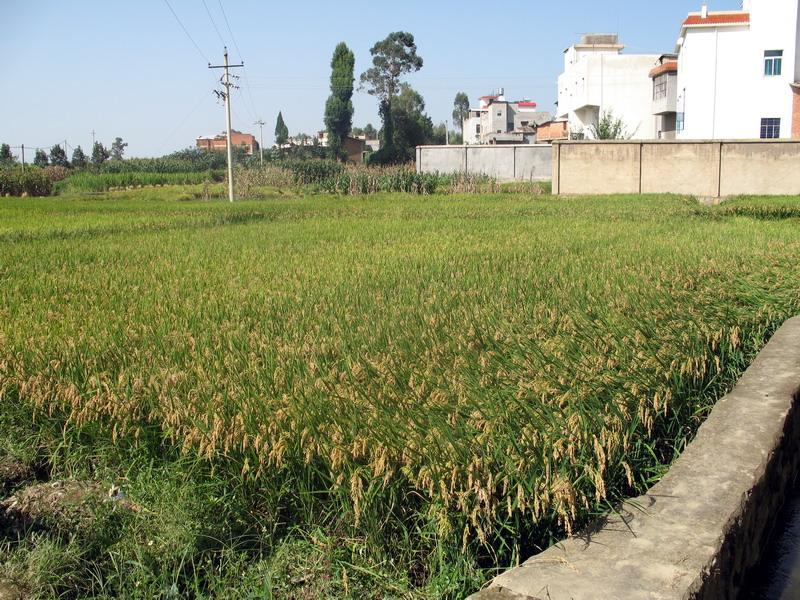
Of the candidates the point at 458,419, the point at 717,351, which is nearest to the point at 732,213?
the point at 717,351

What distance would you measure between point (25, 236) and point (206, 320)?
8055 mm

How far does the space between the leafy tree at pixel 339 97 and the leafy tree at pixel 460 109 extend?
54.5 meters

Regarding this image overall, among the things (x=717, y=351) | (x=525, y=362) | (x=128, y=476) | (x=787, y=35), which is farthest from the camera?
(x=787, y=35)

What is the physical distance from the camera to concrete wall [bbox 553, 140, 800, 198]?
20.7 metres

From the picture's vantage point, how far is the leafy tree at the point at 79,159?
5183 centimetres

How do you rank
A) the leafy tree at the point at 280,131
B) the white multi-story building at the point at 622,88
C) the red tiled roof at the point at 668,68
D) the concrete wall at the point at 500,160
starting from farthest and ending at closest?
the leafy tree at the point at 280,131 → the white multi-story building at the point at 622,88 → the red tiled roof at the point at 668,68 → the concrete wall at the point at 500,160

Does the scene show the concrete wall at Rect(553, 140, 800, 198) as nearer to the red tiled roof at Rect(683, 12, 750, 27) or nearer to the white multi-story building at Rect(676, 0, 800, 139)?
the white multi-story building at Rect(676, 0, 800, 139)

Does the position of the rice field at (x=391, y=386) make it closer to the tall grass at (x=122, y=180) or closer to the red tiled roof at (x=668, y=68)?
the tall grass at (x=122, y=180)

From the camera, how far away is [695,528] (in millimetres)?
2400

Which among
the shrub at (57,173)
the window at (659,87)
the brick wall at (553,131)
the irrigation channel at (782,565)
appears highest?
the window at (659,87)

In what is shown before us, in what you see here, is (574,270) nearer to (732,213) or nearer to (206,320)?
(206,320)

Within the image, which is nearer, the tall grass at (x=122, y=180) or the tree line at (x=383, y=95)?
the tall grass at (x=122, y=180)

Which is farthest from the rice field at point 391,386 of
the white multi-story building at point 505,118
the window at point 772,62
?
the white multi-story building at point 505,118

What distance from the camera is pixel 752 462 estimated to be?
2.94 m
